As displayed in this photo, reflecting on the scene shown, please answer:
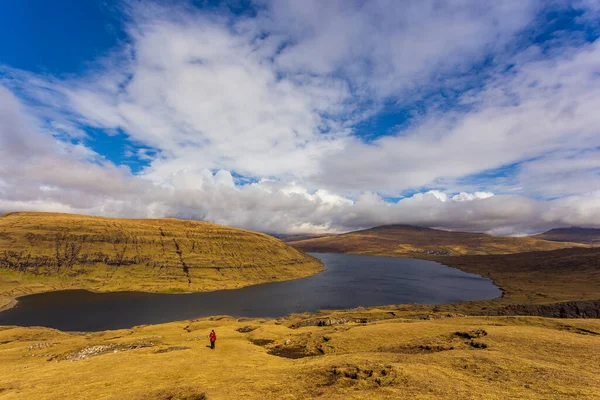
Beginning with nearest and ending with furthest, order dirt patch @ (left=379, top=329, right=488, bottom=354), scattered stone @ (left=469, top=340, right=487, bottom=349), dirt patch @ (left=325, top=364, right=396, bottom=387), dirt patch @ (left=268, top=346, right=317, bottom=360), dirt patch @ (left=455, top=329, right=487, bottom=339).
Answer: dirt patch @ (left=325, top=364, right=396, bottom=387) → scattered stone @ (left=469, top=340, right=487, bottom=349) → dirt patch @ (left=379, top=329, right=488, bottom=354) → dirt patch @ (left=455, top=329, right=487, bottom=339) → dirt patch @ (left=268, top=346, right=317, bottom=360)

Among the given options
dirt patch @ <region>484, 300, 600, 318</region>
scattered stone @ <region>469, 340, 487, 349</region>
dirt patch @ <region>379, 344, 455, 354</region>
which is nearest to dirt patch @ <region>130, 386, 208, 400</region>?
dirt patch @ <region>379, 344, 455, 354</region>

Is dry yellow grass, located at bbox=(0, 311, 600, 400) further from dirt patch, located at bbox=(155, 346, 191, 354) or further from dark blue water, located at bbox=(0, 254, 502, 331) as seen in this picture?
dark blue water, located at bbox=(0, 254, 502, 331)

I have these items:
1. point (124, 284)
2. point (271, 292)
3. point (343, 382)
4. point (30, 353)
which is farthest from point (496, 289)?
point (124, 284)

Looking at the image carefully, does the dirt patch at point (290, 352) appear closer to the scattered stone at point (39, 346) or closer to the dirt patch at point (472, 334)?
the dirt patch at point (472, 334)

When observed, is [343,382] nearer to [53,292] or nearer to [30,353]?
[30,353]

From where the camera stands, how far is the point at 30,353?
55.4 metres

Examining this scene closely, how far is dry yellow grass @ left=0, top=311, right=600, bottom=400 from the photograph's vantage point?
868 inches

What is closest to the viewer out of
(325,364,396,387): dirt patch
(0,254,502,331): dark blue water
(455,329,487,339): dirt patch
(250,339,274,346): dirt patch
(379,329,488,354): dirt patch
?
(325,364,396,387): dirt patch

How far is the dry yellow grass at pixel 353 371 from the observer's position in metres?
22.0

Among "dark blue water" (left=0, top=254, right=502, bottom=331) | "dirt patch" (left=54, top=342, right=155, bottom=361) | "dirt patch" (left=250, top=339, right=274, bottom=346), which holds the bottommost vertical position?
"dark blue water" (left=0, top=254, right=502, bottom=331)

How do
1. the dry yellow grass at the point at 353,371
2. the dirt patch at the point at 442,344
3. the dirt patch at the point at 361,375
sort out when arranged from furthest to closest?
the dirt patch at the point at 442,344 < the dirt patch at the point at 361,375 < the dry yellow grass at the point at 353,371

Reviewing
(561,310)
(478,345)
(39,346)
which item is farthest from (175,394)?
(561,310)

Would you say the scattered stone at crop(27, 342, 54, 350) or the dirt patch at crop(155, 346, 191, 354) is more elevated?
the dirt patch at crop(155, 346, 191, 354)

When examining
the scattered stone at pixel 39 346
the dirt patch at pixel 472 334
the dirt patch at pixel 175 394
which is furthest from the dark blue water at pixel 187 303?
the dirt patch at pixel 175 394
